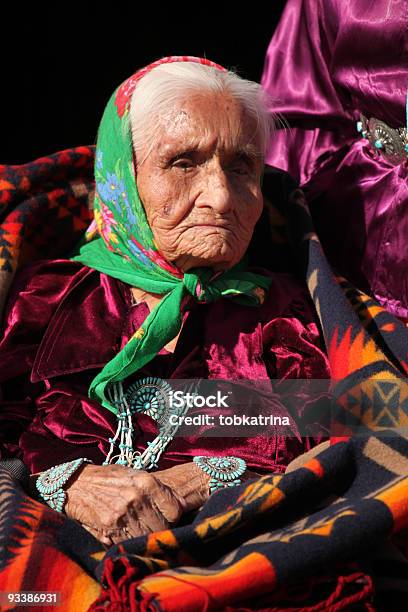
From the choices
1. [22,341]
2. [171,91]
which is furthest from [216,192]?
[22,341]

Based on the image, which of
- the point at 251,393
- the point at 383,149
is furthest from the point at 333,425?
the point at 383,149

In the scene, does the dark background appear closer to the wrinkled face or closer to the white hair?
the white hair

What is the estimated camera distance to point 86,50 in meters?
3.13

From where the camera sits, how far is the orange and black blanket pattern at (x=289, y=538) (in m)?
1.48

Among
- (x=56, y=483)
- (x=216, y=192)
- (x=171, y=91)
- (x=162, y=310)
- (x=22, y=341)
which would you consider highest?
(x=171, y=91)

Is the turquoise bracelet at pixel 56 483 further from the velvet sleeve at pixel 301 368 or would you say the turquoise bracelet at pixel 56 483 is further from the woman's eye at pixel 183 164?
the woman's eye at pixel 183 164

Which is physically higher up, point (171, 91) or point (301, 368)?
point (171, 91)

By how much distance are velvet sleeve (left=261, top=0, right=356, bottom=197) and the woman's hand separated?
→ 1.00m

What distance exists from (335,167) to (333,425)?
34.8 inches

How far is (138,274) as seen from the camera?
7.22 feet

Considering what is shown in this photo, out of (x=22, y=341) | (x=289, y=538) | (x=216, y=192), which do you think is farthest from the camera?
(x=22, y=341)

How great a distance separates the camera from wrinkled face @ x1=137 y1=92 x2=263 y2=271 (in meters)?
2.03

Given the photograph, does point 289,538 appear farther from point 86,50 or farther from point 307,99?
point 86,50

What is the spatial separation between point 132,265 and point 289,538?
886mm
